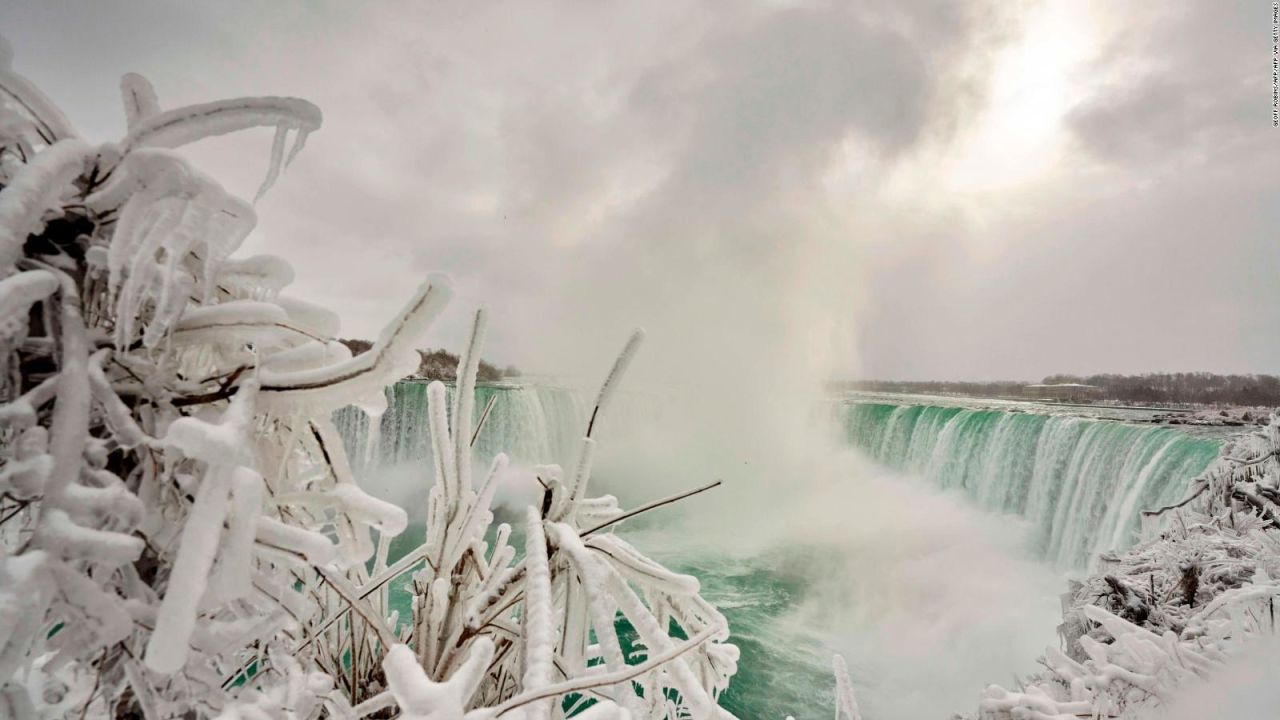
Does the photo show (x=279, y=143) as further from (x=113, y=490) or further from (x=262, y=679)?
(x=262, y=679)

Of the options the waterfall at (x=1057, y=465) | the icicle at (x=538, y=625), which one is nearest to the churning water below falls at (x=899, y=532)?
the waterfall at (x=1057, y=465)

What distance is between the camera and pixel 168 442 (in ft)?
1.58

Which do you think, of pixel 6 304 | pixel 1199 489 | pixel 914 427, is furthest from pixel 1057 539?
pixel 6 304

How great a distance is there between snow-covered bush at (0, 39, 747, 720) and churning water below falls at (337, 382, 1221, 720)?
887 cm

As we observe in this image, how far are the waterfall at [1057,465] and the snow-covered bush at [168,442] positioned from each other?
1133 cm

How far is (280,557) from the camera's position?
0.58 m

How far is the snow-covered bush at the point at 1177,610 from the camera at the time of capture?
153 centimetres

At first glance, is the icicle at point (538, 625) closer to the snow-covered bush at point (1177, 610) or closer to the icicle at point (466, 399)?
the icicle at point (466, 399)

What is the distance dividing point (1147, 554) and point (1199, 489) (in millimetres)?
1460

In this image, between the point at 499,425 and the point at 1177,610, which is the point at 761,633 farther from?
the point at 1177,610

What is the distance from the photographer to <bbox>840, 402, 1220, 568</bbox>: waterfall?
9.26 m

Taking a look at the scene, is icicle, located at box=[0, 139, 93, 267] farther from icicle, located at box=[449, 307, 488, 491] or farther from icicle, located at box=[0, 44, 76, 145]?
icicle, located at box=[449, 307, 488, 491]

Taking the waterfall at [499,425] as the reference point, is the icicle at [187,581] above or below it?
above

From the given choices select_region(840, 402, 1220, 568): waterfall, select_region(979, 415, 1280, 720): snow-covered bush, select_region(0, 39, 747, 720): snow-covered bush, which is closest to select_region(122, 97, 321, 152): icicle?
select_region(0, 39, 747, 720): snow-covered bush
